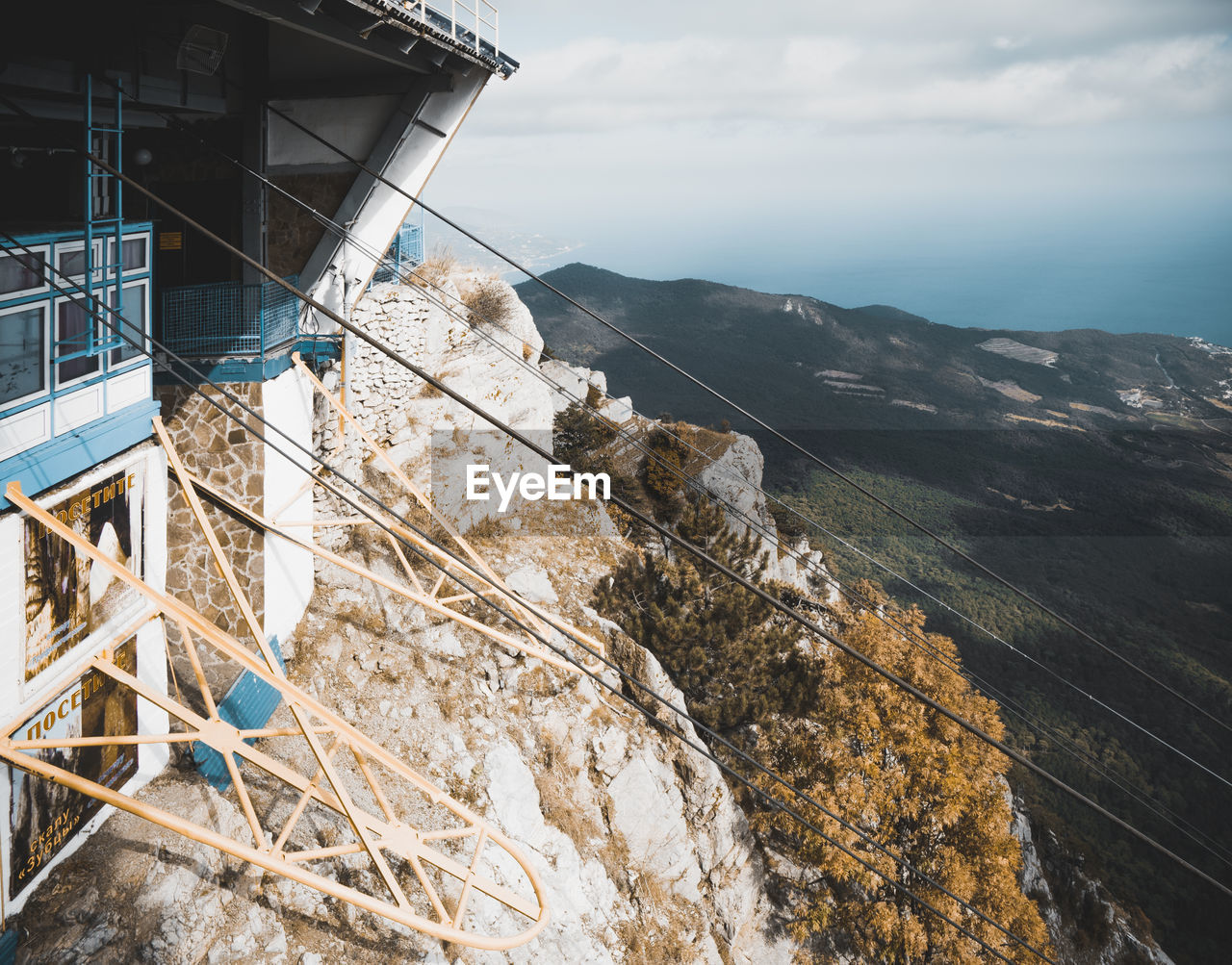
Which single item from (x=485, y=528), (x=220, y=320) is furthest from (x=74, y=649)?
(x=485, y=528)

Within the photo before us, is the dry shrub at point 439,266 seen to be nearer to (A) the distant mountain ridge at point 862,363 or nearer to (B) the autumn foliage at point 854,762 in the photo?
(B) the autumn foliage at point 854,762

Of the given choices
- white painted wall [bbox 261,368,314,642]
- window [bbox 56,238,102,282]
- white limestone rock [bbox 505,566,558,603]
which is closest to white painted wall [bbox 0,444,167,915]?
window [bbox 56,238,102,282]

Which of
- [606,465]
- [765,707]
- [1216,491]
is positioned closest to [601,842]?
[765,707]

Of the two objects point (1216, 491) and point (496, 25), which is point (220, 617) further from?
point (1216, 491)

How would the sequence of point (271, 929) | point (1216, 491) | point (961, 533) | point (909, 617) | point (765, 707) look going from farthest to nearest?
point (1216, 491)
point (961, 533)
point (909, 617)
point (765, 707)
point (271, 929)

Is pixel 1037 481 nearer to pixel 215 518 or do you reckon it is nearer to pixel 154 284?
pixel 215 518

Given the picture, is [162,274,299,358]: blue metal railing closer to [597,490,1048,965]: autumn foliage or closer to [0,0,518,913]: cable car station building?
[0,0,518,913]: cable car station building

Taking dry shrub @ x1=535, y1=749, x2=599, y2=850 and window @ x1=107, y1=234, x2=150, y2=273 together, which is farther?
dry shrub @ x1=535, y1=749, x2=599, y2=850

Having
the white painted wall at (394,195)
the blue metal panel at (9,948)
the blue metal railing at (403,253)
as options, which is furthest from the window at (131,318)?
the blue metal railing at (403,253)

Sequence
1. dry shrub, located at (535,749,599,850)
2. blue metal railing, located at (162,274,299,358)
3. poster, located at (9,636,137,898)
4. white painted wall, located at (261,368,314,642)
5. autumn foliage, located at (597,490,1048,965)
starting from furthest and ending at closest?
autumn foliage, located at (597,490,1048,965) < dry shrub, located at (535,749,599,850) < white painted wall, located at (261,368,314,642) < blue metal railing, located at (162,274,299,358) < poster, located at (9,636,137,898)
